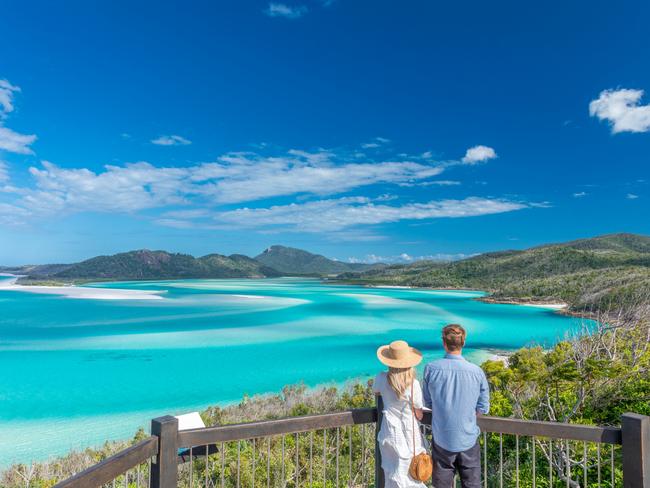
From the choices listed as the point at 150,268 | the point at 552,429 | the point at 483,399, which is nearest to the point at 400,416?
the point at 483,399

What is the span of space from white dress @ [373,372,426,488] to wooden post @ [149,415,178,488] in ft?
4.12

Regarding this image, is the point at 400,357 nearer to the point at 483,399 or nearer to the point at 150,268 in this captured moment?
the point at 483,399

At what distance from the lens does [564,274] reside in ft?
225

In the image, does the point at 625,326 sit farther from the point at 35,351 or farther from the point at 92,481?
the point at 35,351

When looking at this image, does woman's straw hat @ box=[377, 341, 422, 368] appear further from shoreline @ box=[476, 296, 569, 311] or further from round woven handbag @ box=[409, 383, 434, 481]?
shoreline @ box=[476, 296, 569, 311]

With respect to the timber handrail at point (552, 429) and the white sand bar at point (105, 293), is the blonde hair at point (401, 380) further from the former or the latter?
the white sand bar at point (105, 293)

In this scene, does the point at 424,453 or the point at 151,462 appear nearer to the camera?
the point at 151,462

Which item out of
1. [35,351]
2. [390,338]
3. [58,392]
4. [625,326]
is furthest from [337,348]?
[625,326]

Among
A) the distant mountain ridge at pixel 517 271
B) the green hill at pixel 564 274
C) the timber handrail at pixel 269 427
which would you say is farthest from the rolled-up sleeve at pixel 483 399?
the green hill at pixel 564 274

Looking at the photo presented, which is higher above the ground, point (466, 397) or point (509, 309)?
point (466, 397)

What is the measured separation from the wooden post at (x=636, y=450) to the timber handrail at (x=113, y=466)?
260 cm

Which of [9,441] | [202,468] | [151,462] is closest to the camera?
[151,462]

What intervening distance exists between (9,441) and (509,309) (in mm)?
46093

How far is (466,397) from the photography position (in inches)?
109
